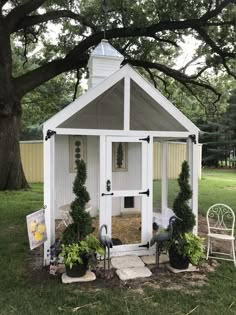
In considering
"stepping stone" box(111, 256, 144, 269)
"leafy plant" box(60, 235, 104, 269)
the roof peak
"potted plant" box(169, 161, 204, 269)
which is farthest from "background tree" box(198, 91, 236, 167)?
"leafy plant" box(60, 235, 104, 269)

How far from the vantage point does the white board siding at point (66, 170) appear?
5391mm

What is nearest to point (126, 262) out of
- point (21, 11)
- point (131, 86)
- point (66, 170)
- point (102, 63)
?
point (66, 170)

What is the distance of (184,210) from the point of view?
4.39 metres

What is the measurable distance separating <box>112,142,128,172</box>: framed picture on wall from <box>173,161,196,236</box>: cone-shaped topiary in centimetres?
87

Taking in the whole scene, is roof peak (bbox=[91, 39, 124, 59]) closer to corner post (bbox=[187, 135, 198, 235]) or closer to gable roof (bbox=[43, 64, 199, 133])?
gable roof (bbox=[43, 64, 199, 133])

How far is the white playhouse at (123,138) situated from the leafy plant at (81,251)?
583 millimetres

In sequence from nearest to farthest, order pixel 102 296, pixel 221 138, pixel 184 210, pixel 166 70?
1. pixel 102 296
2. pixel 184 210
3. pixel 166 70
4. pixel 221 138

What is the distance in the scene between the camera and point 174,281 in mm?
3938

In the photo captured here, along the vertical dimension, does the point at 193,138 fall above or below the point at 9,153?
above

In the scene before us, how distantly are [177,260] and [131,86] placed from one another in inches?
101

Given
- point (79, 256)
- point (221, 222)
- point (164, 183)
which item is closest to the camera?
point (79, 256)

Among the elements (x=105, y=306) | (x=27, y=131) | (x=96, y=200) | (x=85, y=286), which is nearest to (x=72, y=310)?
(x=105, y=306)

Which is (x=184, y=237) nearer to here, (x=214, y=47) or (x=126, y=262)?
(x=126, y=262)

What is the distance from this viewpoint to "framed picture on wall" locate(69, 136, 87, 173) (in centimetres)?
582
